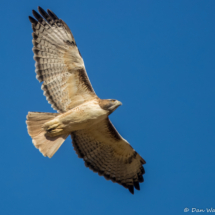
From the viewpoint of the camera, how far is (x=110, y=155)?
35.6ft

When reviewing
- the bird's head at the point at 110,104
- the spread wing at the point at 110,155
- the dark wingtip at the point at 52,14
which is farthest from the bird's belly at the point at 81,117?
the dark wingtip at the point at 52,14

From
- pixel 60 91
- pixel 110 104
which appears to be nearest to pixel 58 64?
pixel 60 91

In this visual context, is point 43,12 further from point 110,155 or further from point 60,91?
point 110,155

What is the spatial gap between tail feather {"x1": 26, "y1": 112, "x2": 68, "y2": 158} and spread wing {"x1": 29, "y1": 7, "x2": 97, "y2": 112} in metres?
Answer: 0.43

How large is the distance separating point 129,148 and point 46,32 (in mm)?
3766

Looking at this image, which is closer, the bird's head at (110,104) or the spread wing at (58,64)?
the bird's head at (110,104)

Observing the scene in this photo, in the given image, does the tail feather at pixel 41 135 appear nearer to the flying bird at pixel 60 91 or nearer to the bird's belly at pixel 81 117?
the flying bird at pixel 60 91

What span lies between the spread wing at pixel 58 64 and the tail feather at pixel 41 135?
1.42 feet

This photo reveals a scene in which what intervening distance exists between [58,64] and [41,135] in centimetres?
186

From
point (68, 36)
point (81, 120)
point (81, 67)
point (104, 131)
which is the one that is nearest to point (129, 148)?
point (104, 131)

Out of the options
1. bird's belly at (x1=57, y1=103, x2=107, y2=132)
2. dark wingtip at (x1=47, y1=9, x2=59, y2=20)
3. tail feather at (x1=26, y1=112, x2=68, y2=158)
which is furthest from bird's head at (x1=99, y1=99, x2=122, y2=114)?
dark wingtip at (x1=47, y1=9, x2=59, y2=20)

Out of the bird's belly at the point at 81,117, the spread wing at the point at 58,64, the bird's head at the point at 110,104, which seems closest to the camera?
the bird's head at the point at 110,104

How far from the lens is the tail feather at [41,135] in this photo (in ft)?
32.4

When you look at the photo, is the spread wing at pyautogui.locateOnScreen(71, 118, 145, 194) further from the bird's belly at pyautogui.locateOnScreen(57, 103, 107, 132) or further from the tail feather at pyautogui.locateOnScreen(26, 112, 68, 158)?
the tail feather at pyautogui.locateOnScreen(26, 112, 68, 158)
